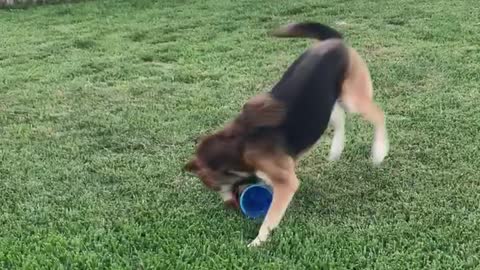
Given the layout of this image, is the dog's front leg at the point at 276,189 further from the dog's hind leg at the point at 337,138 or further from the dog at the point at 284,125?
the dog's hind leg at the point at 337,138

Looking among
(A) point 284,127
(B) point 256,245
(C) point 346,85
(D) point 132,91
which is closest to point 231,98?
(D) point 132,91

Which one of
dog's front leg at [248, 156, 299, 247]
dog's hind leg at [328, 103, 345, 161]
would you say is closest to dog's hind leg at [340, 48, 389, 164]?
dog's hind leg at [328, 103, 345, 161]

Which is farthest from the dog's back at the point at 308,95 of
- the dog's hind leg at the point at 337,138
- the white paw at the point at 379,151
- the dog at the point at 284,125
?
the white paw at the point at 379,151

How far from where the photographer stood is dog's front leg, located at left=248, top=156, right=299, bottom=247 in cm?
296

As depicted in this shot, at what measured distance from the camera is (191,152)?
396 centimetres

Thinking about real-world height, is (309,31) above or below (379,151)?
above

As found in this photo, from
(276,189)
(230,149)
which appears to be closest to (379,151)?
(276,189)

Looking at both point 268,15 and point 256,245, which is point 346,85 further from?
point 268,15

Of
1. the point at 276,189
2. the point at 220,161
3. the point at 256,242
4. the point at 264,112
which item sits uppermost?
the point at 264,112

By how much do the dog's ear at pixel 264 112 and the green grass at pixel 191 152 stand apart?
43cm

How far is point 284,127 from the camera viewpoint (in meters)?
3.10

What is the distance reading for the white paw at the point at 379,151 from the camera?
3.70 m

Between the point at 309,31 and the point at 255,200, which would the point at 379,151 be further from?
the point at 255,200

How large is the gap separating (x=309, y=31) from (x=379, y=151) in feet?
2.31
